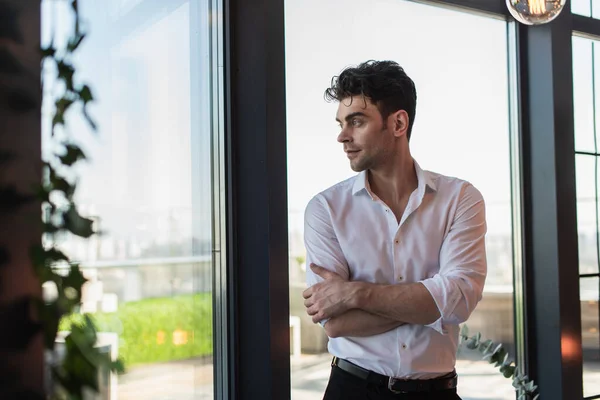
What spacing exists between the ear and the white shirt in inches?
5.6

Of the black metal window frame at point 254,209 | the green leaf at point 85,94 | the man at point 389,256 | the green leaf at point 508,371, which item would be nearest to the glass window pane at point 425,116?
the black metal window frame at point 254,209

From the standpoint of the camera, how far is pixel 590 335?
354 cm

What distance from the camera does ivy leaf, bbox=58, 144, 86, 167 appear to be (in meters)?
0.90

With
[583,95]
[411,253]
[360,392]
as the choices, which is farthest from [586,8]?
[360,392]

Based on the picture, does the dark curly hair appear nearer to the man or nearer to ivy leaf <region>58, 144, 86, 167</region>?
the man

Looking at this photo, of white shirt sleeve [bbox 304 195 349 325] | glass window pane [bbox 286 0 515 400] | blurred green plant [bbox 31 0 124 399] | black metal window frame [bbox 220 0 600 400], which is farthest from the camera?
glass window pane [bbox 286 0 515 400]

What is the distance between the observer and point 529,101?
A: 3359 millimetres

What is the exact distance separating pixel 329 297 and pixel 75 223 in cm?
126

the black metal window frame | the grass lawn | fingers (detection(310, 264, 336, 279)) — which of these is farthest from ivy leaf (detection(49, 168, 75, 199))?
the black metal window frame

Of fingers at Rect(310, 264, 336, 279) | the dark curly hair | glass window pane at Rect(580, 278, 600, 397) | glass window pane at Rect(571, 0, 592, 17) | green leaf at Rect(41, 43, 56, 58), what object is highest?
glass window pane at Rect(571, 0, 592, 17)

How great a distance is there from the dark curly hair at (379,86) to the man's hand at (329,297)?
22.7 inches

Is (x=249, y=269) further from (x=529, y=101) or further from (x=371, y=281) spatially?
(x=529, y=101)

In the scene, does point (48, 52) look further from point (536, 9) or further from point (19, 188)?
point (536, 9)

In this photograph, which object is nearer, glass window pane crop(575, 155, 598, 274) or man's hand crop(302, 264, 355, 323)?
man's hand crop(302, 264, 355, 323)
